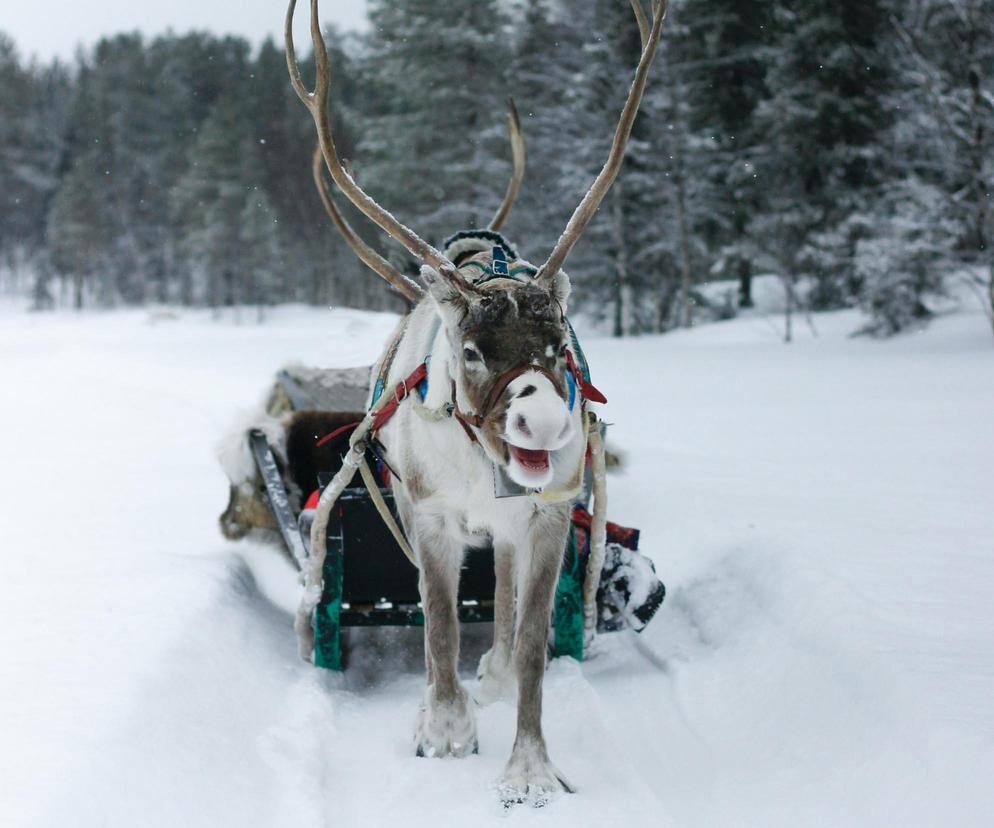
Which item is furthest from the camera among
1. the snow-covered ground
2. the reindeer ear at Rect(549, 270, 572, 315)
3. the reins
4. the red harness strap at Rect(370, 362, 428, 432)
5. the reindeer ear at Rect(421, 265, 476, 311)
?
the reins

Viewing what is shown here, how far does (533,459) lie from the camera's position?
2402 millimetres

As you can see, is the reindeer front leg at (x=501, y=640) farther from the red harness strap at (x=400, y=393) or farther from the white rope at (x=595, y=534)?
the red harness strap at (x=400, y=393)

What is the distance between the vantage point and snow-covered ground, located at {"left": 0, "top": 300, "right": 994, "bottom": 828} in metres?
2.51

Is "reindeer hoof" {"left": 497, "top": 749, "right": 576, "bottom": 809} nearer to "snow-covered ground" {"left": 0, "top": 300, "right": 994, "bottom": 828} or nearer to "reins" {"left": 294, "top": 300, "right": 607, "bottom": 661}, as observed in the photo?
"snow-covered ground" {"left": 0, "top": 300, "right": 994, "bottom": 828}

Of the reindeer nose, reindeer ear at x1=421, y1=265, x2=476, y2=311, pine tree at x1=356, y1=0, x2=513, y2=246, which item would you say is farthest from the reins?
pine tree at x1=356, y1=0, x2=513, y2=246

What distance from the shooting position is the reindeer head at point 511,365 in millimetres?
2303

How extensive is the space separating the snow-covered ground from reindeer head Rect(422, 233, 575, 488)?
1.10m

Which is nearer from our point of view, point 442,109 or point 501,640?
point 501,640

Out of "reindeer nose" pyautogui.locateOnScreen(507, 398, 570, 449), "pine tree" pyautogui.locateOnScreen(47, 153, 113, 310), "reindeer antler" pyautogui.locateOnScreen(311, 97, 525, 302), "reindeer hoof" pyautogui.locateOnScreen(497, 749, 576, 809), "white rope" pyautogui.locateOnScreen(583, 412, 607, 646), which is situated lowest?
"reindeer hoof" pyautogui.locateOnScreen(497, 749, 576, 809)

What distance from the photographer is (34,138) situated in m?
58.8

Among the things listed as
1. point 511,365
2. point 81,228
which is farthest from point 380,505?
point 81,228

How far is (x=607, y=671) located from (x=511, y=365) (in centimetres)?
183

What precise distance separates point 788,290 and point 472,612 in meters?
18.8

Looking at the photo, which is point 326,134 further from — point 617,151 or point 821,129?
point 821,129
